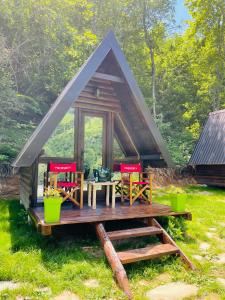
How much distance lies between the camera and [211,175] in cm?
1202

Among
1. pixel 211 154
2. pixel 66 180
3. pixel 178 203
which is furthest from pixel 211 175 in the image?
pixel 66 180

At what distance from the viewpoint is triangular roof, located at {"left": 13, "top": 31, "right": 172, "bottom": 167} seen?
4.26 meters

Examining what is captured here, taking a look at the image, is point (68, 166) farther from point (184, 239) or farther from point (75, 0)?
point (75, 0)

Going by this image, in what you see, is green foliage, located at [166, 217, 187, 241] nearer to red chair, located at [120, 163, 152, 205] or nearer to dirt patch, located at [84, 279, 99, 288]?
red chair, located at [120, 163, 152, 205]

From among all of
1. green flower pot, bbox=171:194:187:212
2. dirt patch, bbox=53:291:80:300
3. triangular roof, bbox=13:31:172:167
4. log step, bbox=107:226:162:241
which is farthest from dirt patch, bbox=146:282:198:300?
triangular roof, bbox=13:31:172:167

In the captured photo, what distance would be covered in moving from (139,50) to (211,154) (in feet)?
34.0

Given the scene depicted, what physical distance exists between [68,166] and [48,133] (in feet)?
3.32

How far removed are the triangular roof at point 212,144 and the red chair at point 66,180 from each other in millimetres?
7875

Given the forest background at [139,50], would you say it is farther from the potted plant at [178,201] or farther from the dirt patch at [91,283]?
the dirt patch at [91,283]

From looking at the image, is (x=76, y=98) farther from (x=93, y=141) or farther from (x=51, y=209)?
(x=51, y=209)

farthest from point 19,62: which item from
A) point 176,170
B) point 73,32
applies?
point 176,170

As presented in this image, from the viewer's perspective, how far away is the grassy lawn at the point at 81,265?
2.83m

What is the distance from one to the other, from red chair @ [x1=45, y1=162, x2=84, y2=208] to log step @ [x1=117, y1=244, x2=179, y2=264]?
6.02 ft

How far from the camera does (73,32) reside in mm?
15641
